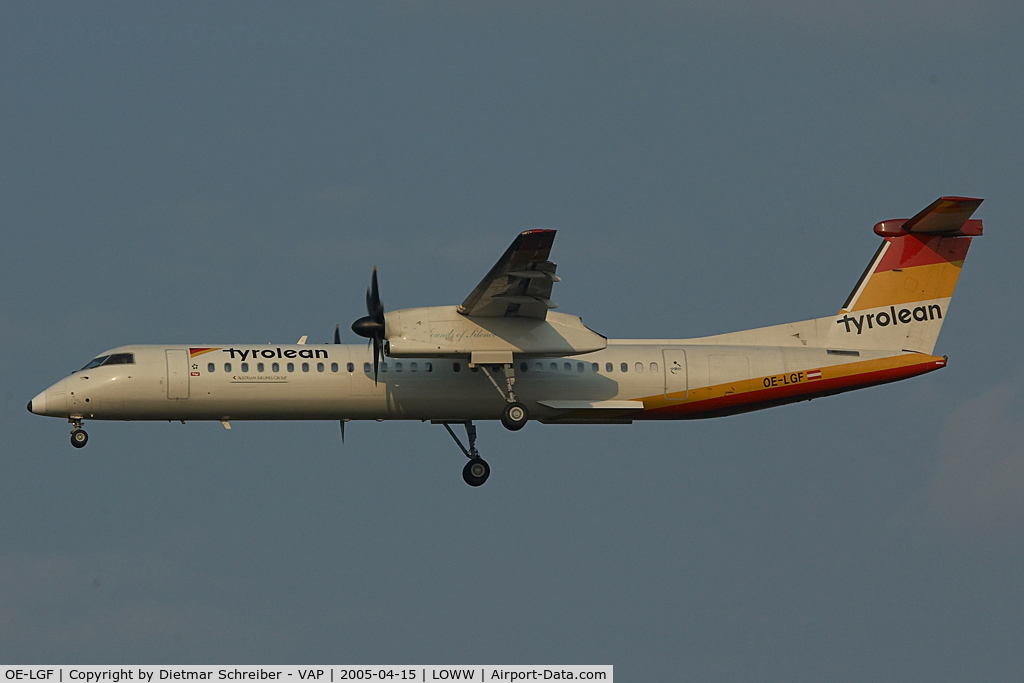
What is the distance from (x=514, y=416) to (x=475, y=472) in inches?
105

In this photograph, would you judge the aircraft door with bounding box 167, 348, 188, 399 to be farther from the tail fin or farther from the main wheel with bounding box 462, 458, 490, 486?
the tail fin

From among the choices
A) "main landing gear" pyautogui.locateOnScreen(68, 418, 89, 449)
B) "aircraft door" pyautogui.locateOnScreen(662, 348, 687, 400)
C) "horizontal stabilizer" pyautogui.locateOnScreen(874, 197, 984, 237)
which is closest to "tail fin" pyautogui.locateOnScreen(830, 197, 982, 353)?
"horizontal stabilizer" pyautogui.locateOnScreen(874, 197, 984, 237)

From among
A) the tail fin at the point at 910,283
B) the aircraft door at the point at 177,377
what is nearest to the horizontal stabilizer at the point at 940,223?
the tail fin at the point at 910,283

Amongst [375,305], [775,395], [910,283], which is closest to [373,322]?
[375,305]

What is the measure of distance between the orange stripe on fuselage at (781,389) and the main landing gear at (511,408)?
2.73m

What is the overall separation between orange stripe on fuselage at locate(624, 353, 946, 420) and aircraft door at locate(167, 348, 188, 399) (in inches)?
375

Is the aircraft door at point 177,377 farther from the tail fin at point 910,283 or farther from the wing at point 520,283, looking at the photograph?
the tail fin at point 910,283

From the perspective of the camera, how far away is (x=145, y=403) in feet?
102

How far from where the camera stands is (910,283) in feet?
113

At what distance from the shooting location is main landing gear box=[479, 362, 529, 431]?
3136cm

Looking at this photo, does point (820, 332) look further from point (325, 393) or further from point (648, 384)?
point (325, 393)

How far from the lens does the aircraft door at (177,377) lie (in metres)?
31.2

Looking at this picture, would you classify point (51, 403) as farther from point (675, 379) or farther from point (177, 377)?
point (675, 379)

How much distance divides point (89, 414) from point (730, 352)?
45.0 feet
